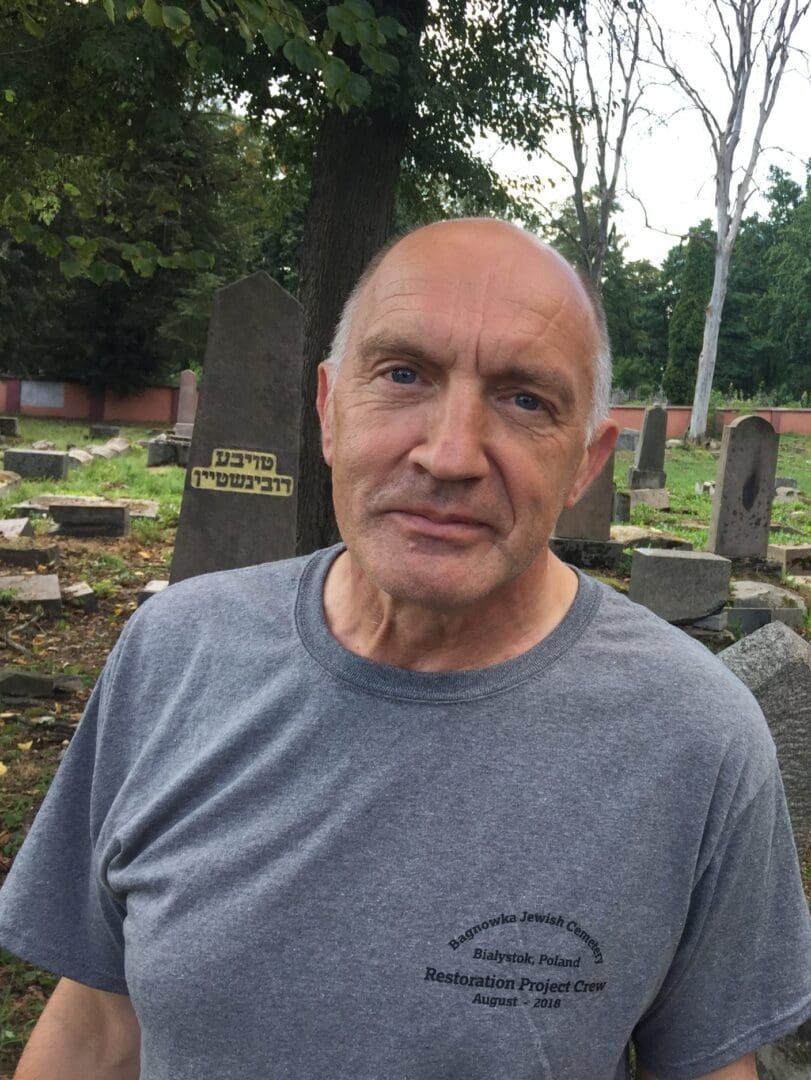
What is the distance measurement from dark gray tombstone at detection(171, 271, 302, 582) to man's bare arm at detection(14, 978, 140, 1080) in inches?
202

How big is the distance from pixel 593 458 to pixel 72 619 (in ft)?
23.4

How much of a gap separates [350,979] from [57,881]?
560 mm

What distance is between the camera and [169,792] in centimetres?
140

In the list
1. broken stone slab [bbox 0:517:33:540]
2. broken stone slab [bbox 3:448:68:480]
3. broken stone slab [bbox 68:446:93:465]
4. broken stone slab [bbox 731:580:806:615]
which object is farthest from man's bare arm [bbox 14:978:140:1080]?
Result: broken stone slab [bbox 68:446:93:465]

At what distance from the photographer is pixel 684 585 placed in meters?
8.07

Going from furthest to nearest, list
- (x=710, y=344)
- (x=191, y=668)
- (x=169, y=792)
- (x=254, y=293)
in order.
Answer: (x=710, y=344)
(x=254, y=293)
(x=191, y=668)
(x=169, y=792)

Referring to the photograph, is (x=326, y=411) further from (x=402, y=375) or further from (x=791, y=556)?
(x=791, y=556)

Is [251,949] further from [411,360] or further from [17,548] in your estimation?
[17,548]

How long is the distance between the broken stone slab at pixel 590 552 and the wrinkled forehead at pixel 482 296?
867 centimetres

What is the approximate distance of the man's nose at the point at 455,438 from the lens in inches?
52.9

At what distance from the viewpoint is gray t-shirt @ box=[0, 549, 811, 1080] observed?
1.21 m

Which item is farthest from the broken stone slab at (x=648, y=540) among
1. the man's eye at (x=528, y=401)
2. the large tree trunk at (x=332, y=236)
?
the man's eye at (x=528, y=401)

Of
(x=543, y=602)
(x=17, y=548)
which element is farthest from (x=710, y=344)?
(x=543, y=602)

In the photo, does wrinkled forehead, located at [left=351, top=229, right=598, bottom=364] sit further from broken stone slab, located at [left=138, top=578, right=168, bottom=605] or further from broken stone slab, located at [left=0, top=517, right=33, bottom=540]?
broken stone slab, located at [left=0, top=517, right=33, bottom=540]
